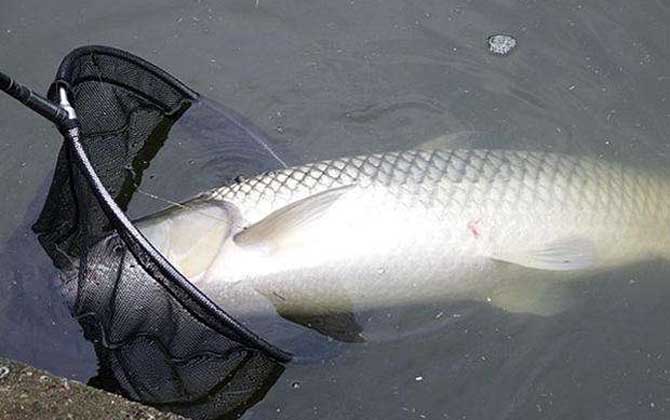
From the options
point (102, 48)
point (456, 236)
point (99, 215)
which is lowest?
point (456, 236)

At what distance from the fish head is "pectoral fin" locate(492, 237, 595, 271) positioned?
89 centimetres

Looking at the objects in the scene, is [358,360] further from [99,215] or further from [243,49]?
[243,49]

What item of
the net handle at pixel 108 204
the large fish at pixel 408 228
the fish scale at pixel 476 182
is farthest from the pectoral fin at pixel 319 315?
the net handle at pixel 108 204

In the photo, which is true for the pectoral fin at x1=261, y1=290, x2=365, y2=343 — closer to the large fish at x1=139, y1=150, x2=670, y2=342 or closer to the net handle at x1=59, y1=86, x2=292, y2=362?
the large fish at x1=139, y1=150, x2=670, y2=342

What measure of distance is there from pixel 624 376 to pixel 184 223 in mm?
1505

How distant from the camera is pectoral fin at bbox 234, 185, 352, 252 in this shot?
3.34 metres

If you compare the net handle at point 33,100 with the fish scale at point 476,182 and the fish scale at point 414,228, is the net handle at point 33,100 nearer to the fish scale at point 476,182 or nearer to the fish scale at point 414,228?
the fish scale at point 414,228

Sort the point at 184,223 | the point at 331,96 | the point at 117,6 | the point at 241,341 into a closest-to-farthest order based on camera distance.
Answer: the point at 241,341 → the point at 184,223 → the point at 331,96 → the point at 117,6

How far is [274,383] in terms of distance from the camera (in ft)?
11.3

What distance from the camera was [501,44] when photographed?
4535 millimetres

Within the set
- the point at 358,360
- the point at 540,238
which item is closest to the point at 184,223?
the point at 358,360

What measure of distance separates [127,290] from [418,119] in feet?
5.49

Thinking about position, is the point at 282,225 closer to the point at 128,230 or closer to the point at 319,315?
the point at 319,315

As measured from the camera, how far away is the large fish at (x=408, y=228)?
11.0 feet
